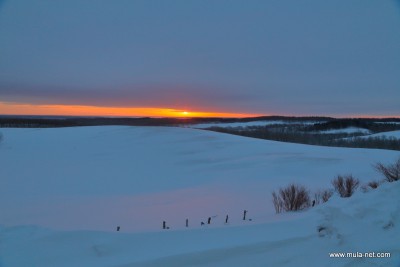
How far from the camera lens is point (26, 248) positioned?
18.6ft

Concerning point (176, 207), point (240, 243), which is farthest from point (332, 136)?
point (240, 243)

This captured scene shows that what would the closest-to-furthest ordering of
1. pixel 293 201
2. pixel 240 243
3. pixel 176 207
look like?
pixel 240 243 → pixel 293 201 → pixel 176 207

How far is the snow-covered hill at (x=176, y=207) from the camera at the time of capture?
5.22 m

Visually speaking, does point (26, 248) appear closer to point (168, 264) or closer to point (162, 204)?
point (168, 264)

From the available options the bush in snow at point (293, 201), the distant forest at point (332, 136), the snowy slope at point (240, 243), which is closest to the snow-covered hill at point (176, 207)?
the snowy slope at point (240, 243)

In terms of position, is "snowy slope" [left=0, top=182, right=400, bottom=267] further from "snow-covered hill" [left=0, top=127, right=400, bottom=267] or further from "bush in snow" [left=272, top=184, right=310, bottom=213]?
"bush in snow" [left=272, top=184, right=310, bottom=213]

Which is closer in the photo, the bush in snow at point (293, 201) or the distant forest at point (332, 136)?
the bush in snow at point (293, 201)

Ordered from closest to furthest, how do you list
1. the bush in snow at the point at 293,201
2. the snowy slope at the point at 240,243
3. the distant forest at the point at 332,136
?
the snowy slope at the point at 240,243
the bush in snow at the point at 293,201
the distant forest at the point at 332,136

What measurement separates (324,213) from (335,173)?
11.6m

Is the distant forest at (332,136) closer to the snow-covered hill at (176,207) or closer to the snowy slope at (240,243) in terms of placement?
the snow-covered hill at (176,207)

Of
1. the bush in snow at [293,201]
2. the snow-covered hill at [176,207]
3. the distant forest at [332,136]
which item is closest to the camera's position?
the snow-covered hill at [176,207]

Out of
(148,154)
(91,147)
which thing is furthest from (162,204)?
(91,147)

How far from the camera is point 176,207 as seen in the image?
40.2 feet

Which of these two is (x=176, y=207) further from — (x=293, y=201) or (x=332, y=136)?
(x=332, y=136)
